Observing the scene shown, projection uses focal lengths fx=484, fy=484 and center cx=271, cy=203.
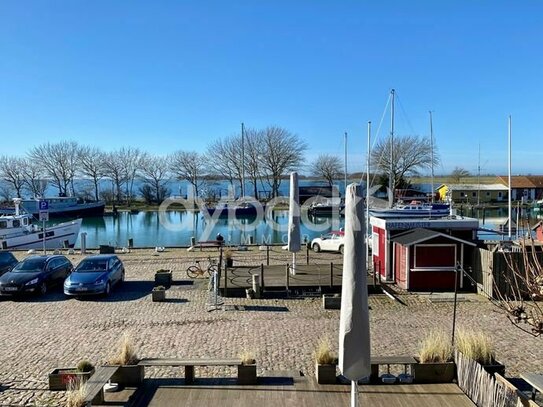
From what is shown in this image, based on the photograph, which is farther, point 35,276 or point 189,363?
point 35,276

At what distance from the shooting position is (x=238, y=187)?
95688mm

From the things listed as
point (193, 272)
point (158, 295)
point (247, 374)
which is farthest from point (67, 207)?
point (247, 374)

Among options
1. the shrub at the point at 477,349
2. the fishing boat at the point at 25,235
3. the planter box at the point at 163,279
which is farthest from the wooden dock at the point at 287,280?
the fishing boat at the point at 25,235

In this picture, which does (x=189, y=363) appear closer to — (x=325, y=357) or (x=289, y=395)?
(x=289, y=395)

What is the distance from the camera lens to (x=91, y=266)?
18469 mm

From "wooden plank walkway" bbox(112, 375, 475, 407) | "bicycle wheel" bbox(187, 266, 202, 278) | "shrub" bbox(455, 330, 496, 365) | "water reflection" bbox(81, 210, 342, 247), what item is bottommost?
"water reflection" bbox(81, 210, 342, 247)

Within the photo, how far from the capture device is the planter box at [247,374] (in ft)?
27.5

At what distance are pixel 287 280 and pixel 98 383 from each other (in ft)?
33.5

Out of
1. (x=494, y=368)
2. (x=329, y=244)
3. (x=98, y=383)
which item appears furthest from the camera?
(x=329, y=244)

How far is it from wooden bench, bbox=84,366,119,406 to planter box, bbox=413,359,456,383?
5.10 m

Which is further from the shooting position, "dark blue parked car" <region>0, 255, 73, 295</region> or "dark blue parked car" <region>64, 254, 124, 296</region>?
"dark blue parked car" <region>0, 255, 73, 295</region>

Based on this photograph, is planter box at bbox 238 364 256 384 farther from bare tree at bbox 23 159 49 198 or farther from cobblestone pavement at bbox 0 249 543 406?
bare tree at bbox 23 159 49 198

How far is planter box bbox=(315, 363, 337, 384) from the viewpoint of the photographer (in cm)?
830

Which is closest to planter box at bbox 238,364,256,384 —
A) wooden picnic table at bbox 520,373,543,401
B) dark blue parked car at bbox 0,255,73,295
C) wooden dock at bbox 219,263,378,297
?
wooden picnic table at bbox 520,373,543,401
